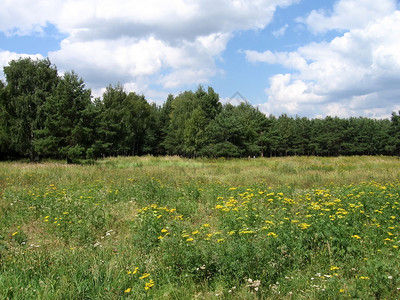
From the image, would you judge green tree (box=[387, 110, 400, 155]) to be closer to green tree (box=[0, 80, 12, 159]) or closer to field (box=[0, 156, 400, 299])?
field (box=[0, 156, 400, 299])

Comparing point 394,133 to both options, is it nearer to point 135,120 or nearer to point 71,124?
point 135,120

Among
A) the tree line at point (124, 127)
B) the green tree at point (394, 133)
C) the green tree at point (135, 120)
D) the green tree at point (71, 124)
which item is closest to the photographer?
the green tree at point (71, 124)

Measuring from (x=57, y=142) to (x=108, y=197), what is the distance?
19.4m

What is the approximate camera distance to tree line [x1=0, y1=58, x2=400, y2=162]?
25047 mm

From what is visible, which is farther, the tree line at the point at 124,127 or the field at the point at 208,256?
the tree line at the point at 124,127

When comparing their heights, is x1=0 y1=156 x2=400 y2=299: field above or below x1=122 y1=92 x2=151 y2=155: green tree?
below

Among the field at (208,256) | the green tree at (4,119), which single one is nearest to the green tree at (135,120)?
the green tree at (4,119)

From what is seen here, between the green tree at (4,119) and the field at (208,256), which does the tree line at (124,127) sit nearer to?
the green tree at (4,119)

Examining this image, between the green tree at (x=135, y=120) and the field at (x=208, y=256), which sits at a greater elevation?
the green tree at (x=135, y=120)

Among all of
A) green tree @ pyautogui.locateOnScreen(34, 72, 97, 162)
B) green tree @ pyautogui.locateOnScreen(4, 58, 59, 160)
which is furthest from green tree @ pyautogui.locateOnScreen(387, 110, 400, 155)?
green tree @ pyautogui.locateOnScreen(4, 58, 59, 160)

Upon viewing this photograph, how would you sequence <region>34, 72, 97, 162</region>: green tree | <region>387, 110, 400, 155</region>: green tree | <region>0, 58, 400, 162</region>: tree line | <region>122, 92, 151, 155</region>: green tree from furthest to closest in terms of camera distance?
<region>387, 110, 400, 155</region>: green tree < <region>122, 92, 151, 155</region>: green tree < <region>0, 58, 400, 162</region>: tree line < <region>34, 72, 97, 162</region>: green tree

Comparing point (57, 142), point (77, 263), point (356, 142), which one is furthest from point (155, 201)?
point (356, 142)

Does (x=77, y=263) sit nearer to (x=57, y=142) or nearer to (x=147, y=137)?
(x=57, y=142)

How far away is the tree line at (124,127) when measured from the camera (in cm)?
2505
